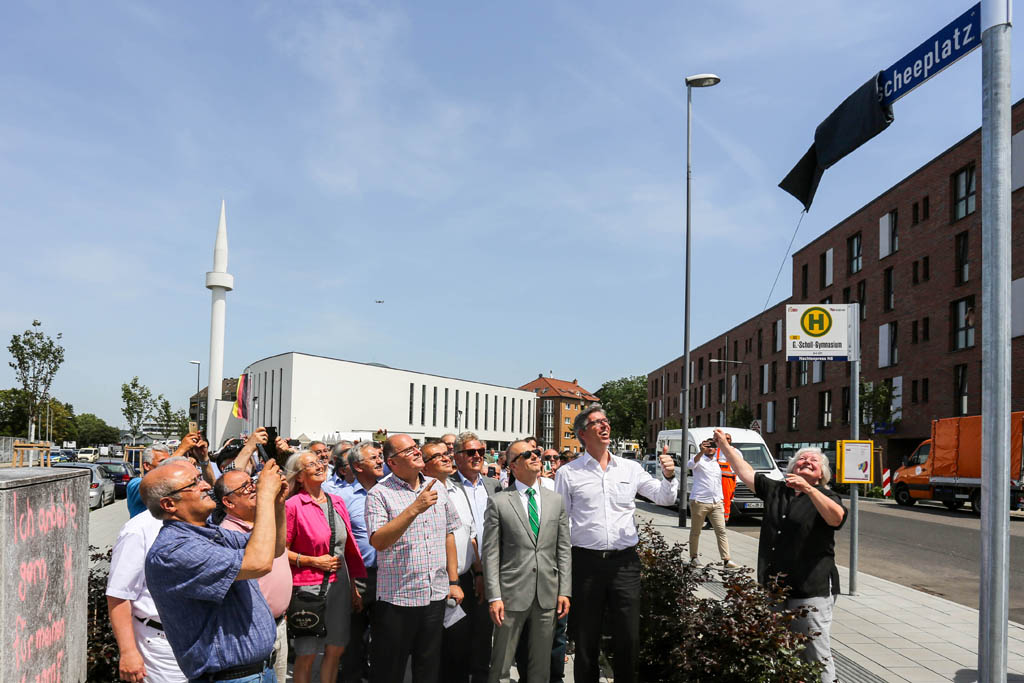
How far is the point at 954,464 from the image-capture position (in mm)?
25922

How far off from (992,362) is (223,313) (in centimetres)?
5052

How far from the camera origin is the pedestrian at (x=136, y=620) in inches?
141

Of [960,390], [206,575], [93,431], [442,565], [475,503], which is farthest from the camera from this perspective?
[93,431]

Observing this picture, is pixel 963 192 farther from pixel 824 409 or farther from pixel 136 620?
pixel 136 620

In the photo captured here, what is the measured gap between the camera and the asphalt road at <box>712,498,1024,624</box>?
11.8 metres

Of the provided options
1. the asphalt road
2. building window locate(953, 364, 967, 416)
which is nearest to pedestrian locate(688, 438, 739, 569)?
the asphalt road

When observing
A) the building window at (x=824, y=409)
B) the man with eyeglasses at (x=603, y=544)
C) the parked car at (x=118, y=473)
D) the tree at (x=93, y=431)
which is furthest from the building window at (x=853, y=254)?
the tree at (x=93, y=431)

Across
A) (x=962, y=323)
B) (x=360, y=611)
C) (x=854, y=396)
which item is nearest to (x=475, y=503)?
(x=360, y=611)

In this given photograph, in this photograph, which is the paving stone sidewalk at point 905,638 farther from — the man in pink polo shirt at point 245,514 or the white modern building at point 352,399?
the white modern building at point 352,399

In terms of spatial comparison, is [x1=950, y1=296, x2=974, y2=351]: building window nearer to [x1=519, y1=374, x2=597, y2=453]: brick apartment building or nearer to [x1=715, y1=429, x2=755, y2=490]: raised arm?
[x1=715, y1=429, x2=755, y2=490]: raised arm

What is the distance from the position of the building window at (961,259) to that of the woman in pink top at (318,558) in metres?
40.9

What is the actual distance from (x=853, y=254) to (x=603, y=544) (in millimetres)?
50900

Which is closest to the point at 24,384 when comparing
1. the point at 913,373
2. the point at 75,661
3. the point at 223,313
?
the point at 223,313

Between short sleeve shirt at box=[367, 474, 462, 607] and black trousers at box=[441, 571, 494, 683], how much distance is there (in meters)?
0.80
